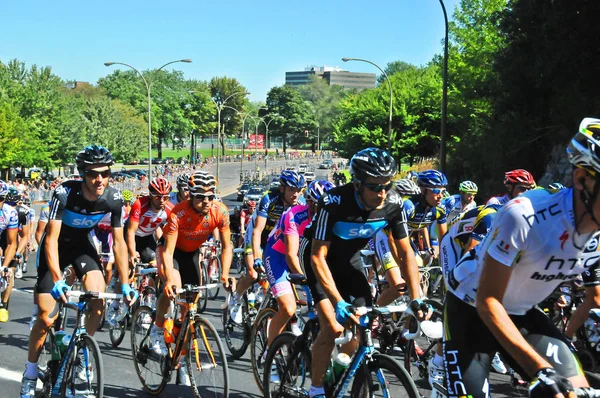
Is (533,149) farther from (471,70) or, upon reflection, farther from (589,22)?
(471,70)

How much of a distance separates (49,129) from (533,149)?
51.1 meters

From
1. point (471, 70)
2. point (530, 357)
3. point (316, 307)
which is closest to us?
point (530, 357)

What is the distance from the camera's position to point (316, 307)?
5297 millimetres

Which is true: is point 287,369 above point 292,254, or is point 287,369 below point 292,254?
below

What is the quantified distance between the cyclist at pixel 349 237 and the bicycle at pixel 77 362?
162 centimetres

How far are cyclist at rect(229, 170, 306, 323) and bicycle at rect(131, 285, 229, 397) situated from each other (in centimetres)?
148

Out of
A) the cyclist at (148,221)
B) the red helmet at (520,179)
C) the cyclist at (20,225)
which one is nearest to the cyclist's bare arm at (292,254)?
the red helmet at (520,179)

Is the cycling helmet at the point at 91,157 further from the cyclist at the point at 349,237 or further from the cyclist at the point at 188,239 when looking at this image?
the cyclist at the point at 349,237

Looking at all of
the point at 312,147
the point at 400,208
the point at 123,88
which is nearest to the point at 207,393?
the point at 400,208

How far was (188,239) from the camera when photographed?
23.4 feet

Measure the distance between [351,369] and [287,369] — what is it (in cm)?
107

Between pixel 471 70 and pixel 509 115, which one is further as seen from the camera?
pixel 471 70

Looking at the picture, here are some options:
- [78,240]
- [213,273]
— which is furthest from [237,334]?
[213,273]

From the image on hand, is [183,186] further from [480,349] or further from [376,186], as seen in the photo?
[480,349]
